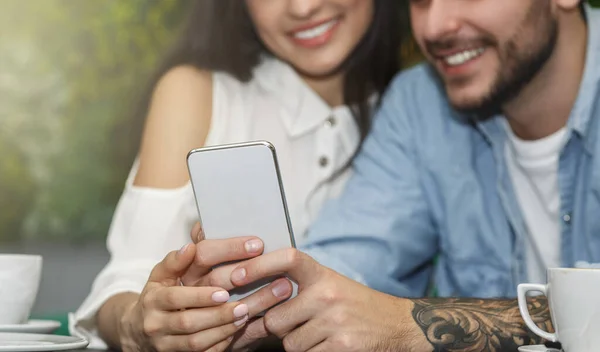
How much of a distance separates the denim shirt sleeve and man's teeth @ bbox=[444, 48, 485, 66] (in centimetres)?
14

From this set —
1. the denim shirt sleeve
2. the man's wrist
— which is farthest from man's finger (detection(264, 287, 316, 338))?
the denim shirt sleeve

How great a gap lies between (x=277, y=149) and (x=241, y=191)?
0.65m

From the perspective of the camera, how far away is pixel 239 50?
5.07 ft

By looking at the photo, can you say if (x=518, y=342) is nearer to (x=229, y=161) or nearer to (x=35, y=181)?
(x=229, y=161)

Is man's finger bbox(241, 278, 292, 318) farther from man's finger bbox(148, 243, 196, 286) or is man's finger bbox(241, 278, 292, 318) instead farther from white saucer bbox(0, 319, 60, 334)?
white saucer bbox(0, 319, 60, 334)

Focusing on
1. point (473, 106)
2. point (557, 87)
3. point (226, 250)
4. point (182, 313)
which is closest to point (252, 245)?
point (226, 250)

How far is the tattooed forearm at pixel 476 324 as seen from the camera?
101 centimetres

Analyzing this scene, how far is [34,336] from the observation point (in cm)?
94

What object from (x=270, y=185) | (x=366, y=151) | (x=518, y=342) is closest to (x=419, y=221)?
(x=366, y=151)

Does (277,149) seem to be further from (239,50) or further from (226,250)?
(226,250)

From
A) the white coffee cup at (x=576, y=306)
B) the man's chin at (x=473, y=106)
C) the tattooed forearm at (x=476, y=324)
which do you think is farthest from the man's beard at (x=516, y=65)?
the white coffee cup at (x=576, y=306)

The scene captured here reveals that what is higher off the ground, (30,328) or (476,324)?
(30,328)

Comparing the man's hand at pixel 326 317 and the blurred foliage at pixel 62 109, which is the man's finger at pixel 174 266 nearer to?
the man's hand at pixel 326 317

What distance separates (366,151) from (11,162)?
621 millimetres
